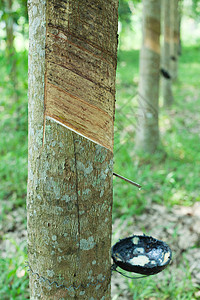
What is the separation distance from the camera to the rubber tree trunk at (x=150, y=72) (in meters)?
3.77

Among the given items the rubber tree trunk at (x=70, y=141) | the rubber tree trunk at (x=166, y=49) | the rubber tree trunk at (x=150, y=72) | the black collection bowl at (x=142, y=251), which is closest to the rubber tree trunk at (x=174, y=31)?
the rubber tree trunk at (x=166, y=49)

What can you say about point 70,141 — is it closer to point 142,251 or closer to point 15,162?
point 142,251

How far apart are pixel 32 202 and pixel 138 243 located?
0.80 meters

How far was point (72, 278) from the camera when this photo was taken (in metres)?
0.95

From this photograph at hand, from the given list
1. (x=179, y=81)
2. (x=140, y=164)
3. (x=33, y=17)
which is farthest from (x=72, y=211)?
(x=179, y=81)

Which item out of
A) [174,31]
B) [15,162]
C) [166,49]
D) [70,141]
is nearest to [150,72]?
[15,162]

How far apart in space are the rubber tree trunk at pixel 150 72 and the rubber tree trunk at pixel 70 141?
284 centimetres

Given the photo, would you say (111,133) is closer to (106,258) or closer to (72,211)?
(72,211)

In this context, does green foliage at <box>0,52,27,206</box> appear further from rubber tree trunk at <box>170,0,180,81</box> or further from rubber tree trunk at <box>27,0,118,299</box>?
rubber tree trunk at <box>170,0,180,81</box>

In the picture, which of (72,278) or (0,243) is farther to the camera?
(0,243)

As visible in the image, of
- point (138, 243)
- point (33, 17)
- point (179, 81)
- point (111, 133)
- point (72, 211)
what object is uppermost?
point (179, 81)

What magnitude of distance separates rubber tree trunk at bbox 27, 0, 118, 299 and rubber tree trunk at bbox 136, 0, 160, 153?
112 inches

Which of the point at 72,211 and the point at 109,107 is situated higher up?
the point at 109,107

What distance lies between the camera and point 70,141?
87 centimetres
